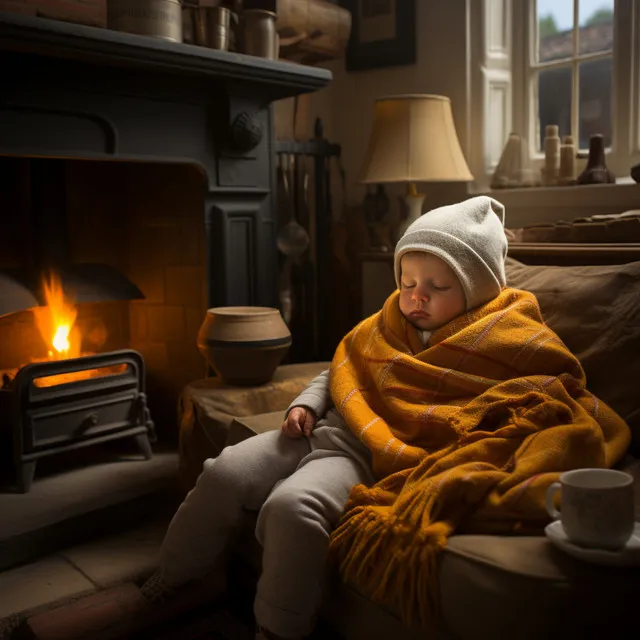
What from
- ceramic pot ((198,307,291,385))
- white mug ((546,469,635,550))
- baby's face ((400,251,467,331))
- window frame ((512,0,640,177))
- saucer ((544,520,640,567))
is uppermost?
window frame ((512,0,640,177))

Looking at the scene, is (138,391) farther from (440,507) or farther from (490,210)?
(440,507)

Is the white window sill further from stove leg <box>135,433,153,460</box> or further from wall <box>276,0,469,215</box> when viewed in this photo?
stove leg <box>135,433,153,460</box>

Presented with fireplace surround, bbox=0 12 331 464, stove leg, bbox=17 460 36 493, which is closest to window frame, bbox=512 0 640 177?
fireplace surround, bbox=0 12 331 464

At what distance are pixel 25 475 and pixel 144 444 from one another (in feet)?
1.25

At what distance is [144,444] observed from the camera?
2.38m

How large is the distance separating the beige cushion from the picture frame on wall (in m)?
1.53

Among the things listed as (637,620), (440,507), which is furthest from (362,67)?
(637,620)

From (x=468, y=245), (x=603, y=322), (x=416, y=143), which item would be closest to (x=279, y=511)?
(x=468, y=245)

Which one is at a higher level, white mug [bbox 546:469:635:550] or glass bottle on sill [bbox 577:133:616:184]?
glass bottle on sill [bbox 577:133:616:184]

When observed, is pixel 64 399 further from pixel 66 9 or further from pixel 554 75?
pixel 554 75

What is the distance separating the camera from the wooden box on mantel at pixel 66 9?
2.04 metres

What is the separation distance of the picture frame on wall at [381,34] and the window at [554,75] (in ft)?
0.84

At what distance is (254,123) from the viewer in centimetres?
233

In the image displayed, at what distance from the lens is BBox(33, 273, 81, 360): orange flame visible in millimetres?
2296
